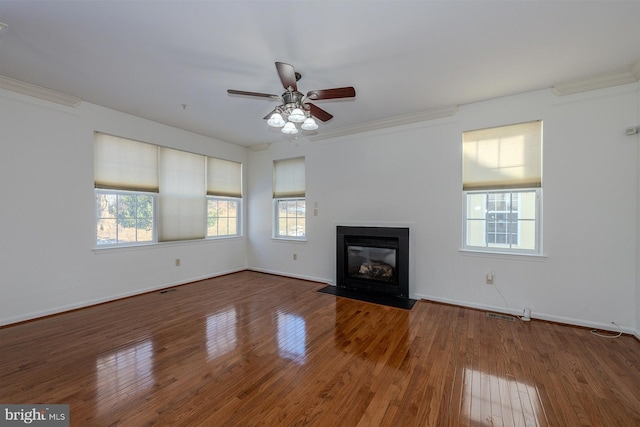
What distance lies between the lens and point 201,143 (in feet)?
16.4

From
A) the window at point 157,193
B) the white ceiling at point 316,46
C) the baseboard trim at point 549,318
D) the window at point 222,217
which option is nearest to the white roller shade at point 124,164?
the window at point 157,193

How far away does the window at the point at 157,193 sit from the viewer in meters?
3.80

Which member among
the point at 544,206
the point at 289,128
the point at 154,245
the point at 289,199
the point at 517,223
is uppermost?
the point at 289,128

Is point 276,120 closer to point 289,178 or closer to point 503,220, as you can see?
point 289,178

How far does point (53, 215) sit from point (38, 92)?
4.86 ft

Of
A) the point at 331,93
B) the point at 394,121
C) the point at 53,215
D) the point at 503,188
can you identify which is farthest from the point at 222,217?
the point at 503,188

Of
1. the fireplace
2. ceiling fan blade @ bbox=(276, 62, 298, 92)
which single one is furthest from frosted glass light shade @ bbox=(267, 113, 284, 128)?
the fireplace

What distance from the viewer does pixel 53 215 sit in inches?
129

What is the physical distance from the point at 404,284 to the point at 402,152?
6.66ft

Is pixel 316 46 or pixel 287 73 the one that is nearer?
pixel 287 73

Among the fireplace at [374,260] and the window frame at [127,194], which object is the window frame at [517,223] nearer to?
the fireplace at [374,260]

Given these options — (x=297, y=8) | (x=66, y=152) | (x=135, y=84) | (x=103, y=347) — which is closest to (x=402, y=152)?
(x=297, y=8)

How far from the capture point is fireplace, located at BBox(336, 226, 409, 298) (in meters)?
3.96

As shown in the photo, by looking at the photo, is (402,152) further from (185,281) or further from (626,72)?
(185,281)
